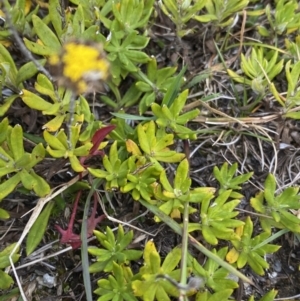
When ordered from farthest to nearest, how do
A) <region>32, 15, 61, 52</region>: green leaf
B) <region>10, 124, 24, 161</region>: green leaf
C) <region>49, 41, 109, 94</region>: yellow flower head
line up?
1. <region>32, 15, 61, 52</region>: green leaf
2. <region>10, 124, 24, 161</region>: green leaf
3. <region>49, 41, 109, 94</region>: yellow flower head

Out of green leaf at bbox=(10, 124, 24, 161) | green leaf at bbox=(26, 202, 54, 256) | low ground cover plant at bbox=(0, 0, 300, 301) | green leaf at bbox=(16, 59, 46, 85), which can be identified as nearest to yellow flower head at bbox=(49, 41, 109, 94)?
low ground cover plant at bbox=(0, 0, 300, 301)

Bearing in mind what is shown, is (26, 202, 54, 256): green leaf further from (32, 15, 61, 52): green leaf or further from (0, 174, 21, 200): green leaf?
(32, 15, 61, 52): green leaf

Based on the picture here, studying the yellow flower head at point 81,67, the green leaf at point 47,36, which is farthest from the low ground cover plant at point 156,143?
the yellow flower head at point 81,67

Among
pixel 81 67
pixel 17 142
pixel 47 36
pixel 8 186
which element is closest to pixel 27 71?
pixel 47 36

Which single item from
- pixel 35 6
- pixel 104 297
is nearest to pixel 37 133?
pixel 35 6

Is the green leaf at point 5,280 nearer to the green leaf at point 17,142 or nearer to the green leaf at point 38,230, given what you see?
the green leaf at point 38,230

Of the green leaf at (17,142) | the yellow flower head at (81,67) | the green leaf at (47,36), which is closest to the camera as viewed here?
the yellow flower head at (81,67)
